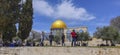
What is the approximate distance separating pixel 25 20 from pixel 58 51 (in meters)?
24.1

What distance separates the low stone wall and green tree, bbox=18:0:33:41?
1948 cm

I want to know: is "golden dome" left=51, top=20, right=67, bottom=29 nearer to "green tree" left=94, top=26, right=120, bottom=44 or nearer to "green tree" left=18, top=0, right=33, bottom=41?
"green tree" left=94, top=26, right=120, bottom=44

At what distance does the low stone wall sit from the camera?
17922 millimetres

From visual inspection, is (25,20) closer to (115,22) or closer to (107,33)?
(107,33)

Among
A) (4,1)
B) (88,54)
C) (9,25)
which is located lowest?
(88,54)

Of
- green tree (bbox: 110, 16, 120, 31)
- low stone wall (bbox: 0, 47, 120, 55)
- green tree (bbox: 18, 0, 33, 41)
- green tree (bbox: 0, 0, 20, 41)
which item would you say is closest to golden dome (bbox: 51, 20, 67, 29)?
green tree (bbox: 110, 16, 120, 31)

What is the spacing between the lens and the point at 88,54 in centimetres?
1839

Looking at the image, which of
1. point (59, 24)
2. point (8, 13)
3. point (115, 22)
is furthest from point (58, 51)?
point (115, 22)

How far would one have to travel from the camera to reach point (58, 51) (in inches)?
783

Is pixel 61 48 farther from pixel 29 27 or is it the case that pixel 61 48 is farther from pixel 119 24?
pixel 119 24

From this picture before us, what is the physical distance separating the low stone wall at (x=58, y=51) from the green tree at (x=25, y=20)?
19.5 m

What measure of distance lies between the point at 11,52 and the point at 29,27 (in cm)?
2321

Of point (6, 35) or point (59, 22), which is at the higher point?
point (59, 22)

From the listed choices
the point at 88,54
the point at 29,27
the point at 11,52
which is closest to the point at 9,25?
the point at 29,27
